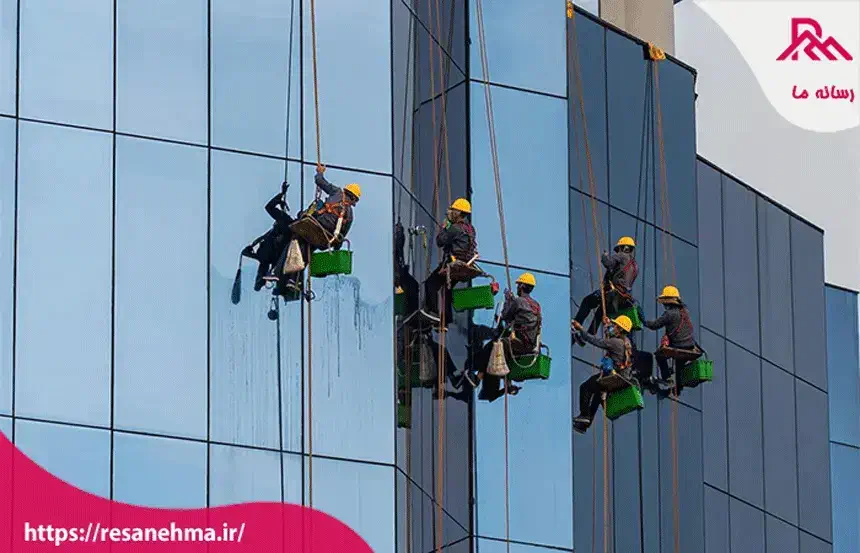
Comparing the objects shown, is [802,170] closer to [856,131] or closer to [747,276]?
[856,131]

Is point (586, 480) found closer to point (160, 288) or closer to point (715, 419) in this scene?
point (715, 419)

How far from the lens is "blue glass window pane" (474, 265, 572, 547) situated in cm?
3272

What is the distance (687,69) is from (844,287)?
1260cm

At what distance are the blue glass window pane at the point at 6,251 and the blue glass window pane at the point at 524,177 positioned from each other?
806cm

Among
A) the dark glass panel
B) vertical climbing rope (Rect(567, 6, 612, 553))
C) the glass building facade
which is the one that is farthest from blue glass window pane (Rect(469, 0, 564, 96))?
the dark glass panel

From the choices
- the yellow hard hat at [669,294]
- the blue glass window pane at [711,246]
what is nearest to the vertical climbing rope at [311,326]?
the yellow hard hat at [669,294]

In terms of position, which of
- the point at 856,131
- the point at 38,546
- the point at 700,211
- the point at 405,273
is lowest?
the point at 38,546

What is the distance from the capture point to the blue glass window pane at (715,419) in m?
41.6

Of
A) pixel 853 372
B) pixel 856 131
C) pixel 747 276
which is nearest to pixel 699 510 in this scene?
pixel 747 276

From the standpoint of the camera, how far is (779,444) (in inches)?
1730

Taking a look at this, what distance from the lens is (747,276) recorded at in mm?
44188

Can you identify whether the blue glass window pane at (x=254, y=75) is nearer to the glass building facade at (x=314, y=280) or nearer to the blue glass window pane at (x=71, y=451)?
the glass building facade at (x=314, y=280)

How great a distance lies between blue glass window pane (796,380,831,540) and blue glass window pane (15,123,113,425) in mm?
20123

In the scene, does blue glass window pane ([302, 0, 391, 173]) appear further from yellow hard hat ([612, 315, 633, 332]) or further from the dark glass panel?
the dark glass panel
